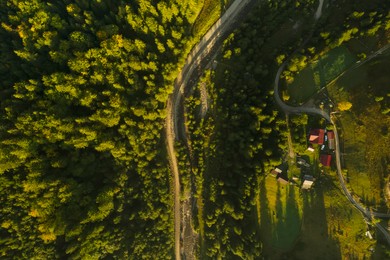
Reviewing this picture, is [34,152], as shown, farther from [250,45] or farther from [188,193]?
[250,45]

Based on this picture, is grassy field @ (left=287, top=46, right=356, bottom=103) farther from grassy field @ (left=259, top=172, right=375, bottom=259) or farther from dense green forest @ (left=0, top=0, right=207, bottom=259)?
dense green forest @ (left=0, top=0, right=207, bottom=259)

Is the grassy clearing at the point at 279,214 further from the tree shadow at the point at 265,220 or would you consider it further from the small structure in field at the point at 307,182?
the small structure in field at the point at 307,182

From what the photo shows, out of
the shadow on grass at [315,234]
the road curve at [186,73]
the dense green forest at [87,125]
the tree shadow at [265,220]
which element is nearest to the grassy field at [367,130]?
the shadow on grass at [315,234]

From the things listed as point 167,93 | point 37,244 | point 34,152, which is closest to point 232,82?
point 167,93

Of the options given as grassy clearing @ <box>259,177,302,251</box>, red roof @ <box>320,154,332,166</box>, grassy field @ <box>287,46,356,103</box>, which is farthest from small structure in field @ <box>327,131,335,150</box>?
grassy clearing @ <box>259,177,302,251</box>

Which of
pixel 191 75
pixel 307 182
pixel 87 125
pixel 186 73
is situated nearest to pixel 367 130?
pixel 307 182
